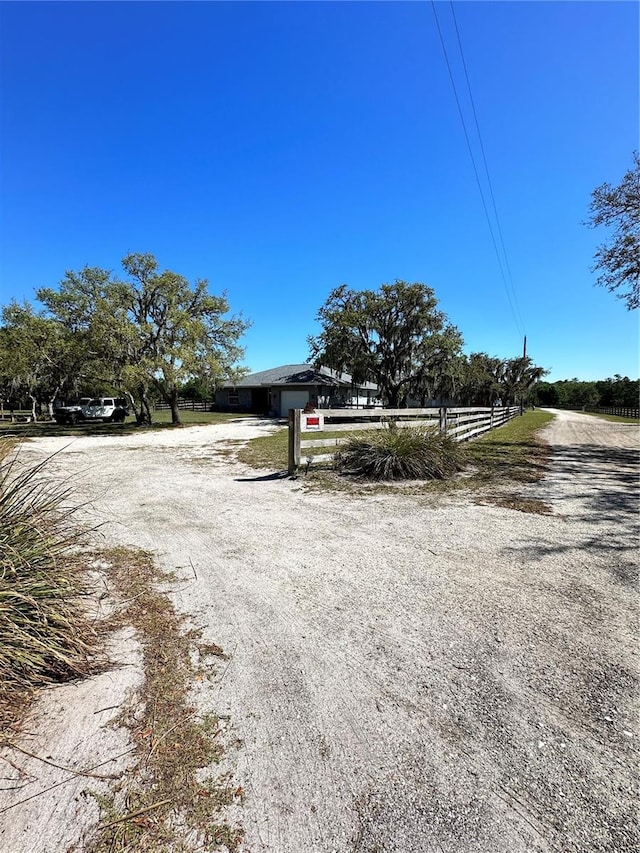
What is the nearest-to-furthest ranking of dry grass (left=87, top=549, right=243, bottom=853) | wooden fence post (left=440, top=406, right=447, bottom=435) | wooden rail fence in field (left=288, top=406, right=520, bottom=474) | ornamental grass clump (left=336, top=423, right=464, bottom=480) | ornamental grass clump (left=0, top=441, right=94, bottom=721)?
1. dry grass (left=87, top=549, right=243, bottom=853)
2. ornamental grass clump (left=0, top=441, right=94, bottom=721)
3. ornamental grass clump (left=336, top=423, right=464, bottom=480)
4. wooden rail fence in field (left=288, top=406, right=520, bottom=474)
5. wooden fence post (left=440, top=406, right=447, bottom=435)

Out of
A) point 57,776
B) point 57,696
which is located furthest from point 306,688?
point 57,696

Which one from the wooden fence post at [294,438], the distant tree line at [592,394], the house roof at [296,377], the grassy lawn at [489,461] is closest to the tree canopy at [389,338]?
the house roof at [296,377]

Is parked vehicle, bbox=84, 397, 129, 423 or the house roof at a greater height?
the house roof

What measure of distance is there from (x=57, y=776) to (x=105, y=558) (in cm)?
243

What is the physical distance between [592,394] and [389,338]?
60.9 meters

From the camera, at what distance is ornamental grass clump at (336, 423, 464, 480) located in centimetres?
729

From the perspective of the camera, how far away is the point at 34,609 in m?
2.19

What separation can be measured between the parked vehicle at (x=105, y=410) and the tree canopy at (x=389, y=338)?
48.2 feet

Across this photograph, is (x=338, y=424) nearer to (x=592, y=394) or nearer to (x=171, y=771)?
(x=171, y=771)

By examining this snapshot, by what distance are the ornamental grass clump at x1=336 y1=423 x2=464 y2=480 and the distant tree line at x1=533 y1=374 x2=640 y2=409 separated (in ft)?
212

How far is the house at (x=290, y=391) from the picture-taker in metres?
32.6

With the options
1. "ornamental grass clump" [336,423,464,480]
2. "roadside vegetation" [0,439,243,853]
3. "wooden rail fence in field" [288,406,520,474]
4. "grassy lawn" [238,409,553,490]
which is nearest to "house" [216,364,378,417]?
"grassy lawn" [238,409,553,490]

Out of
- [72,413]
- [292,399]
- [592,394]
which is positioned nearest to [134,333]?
[72,413]

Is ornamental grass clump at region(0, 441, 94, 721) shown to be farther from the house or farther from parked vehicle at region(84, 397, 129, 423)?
parked vehicle at region(84, 397, 129, 423)
